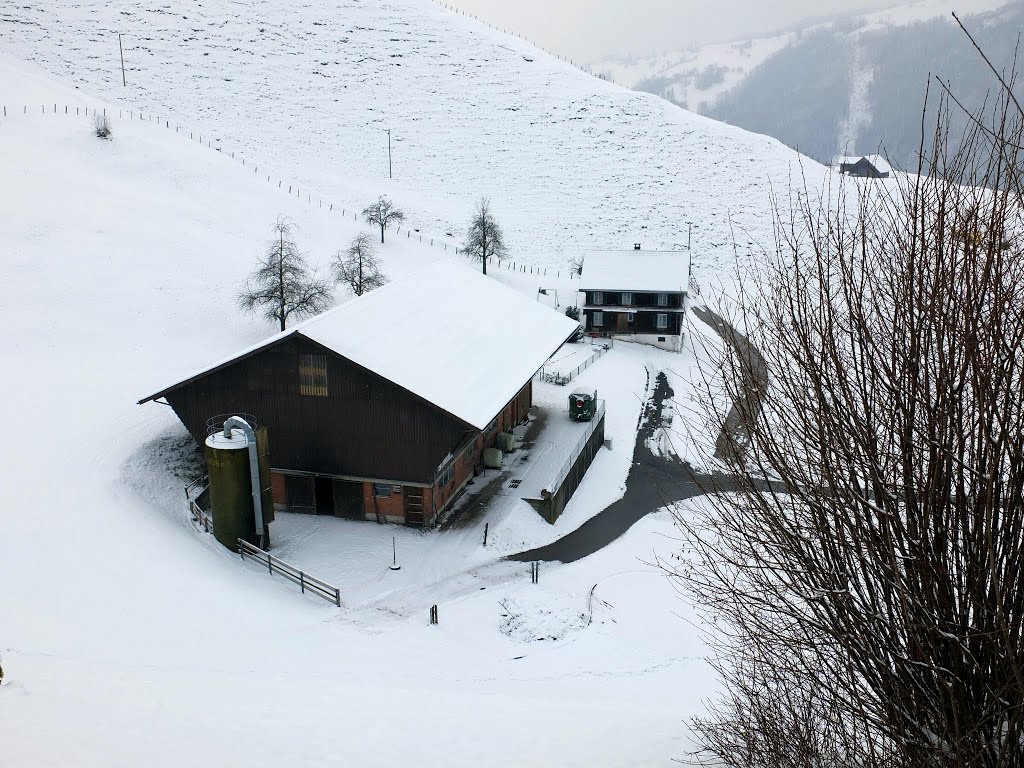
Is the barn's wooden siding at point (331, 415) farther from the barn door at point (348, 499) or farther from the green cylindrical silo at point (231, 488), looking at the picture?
the green cylindrical silo at point (231, 488)

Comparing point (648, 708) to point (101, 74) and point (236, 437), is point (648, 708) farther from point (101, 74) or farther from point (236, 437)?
point (101, 74)

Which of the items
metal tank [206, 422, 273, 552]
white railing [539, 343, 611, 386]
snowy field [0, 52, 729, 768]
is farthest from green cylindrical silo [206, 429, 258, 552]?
white railing [539, 343, 611, 386]

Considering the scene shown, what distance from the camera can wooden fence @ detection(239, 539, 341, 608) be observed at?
24.0 m

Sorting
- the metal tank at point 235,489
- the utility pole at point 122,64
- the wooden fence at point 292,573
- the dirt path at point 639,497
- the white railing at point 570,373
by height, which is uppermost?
the utility pole at point 122,64

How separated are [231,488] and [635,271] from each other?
131 feet

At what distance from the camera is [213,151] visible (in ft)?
268

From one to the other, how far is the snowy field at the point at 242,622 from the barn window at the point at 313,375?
5.23 m

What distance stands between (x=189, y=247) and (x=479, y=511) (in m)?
38.0

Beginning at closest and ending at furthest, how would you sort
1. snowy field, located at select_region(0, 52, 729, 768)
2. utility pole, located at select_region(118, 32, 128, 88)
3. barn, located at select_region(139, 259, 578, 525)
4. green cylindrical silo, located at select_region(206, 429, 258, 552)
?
1. snowy field, located at select_region(0, 52, 729, 768)
2. green cylindrical silo, located at select_region(206, 429, 258, 552)
3. barn, located at select_region(139, 259, 578, 525)
4. utility pole, located at select_region(118, 32, 128, 88)

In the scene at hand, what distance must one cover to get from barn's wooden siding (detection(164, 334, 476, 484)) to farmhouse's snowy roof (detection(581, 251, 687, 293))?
31525 mm

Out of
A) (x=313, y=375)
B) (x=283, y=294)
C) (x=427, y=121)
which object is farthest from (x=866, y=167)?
(x=427, y=121)

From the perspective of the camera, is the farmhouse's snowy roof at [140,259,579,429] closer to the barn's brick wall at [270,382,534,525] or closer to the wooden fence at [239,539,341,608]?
the barn's brick wall at [270,382,534,525]

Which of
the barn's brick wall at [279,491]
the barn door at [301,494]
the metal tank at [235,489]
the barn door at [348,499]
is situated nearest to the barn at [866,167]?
the barn door at [348,499]

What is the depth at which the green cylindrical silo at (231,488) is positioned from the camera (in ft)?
83.9
